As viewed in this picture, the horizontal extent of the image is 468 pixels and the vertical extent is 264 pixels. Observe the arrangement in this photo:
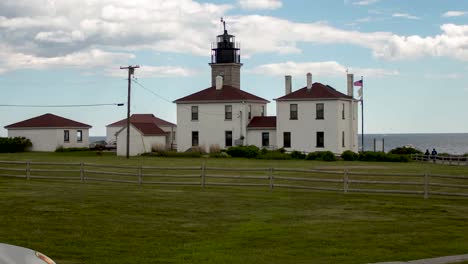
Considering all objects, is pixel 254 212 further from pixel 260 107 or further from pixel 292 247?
pixel 260 107

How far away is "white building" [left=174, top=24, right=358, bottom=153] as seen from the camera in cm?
6881

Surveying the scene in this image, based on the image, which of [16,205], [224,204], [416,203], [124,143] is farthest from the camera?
[124,143]

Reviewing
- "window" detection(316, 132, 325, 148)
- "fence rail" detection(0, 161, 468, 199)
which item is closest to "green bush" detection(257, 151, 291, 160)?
"window" detection(316, 132, 325, 148)

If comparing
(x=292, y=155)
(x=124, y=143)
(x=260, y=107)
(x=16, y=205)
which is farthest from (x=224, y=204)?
(x=260, y=107)

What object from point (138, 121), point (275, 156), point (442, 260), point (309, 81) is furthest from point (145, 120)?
point (442, 260)

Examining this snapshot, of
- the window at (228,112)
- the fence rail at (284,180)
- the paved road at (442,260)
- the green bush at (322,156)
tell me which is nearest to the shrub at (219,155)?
the window at (228,112)

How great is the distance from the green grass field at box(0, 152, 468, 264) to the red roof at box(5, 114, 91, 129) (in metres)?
50.5

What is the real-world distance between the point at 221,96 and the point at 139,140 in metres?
9.40

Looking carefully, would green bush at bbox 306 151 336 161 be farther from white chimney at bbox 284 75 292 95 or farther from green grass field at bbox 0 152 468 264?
green grass field at bbox 0 152 468 264

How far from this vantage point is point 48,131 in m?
76.3

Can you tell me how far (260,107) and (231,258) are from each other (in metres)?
63.0

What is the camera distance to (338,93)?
A: 70.8 m

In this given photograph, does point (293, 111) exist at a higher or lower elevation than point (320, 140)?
higher

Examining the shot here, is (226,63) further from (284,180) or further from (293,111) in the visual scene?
(284,180)
